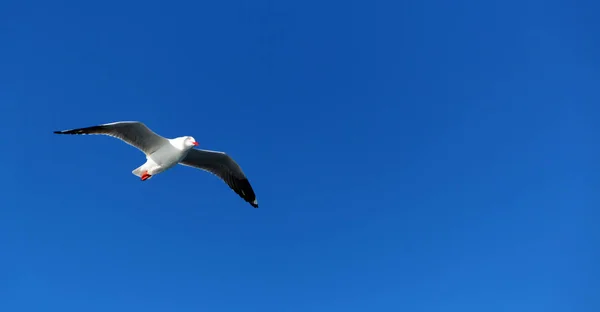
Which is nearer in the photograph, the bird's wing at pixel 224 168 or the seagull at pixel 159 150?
the seagull at pixel 159 150

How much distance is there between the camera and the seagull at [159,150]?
12.7 m

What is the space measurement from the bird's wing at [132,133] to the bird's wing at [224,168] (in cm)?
135

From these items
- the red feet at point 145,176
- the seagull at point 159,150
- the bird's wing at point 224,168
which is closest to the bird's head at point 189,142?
the seagull at point 159,150

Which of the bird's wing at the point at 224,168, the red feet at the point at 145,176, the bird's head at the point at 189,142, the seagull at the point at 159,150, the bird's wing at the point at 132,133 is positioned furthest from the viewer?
the bird's wing at the point at 224,168

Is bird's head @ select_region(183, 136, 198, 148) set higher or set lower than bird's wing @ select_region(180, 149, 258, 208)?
lower

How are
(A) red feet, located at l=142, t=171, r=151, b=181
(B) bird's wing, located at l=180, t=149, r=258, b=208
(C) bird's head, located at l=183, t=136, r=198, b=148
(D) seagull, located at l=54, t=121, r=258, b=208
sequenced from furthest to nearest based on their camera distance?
1. (B) bird's wing, located at l=180, t=149, r=258, b=208
2. (A) red feet, located at l=142, t=171, r=151, b=181
3. (C) bird's head, located at l=183, t=136, r=198, b=148
4. (D) seagull, located at l=54, t=121, r=258, b=208

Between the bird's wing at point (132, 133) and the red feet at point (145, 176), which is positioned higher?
the bird's wing at point (132, 133)

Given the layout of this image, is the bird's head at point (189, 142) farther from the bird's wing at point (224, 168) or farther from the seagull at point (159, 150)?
the bird's wing at point (224, 168)

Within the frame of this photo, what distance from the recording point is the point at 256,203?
16250 millimetres

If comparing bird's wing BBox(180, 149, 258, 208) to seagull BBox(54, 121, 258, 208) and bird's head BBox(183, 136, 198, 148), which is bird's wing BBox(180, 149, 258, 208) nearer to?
seagull BBox(54, 121, 258, 208)

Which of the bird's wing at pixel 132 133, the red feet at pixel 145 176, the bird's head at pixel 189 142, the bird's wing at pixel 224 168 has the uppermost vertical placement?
the bird's wing at pixel 224 168

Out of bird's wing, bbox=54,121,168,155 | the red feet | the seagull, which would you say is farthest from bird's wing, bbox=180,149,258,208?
the red feet

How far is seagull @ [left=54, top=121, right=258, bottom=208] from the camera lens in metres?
12.7

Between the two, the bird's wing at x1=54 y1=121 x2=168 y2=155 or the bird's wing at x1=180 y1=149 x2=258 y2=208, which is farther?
the bird's wing at x1=180 y1=149 x2=258 y2=208
